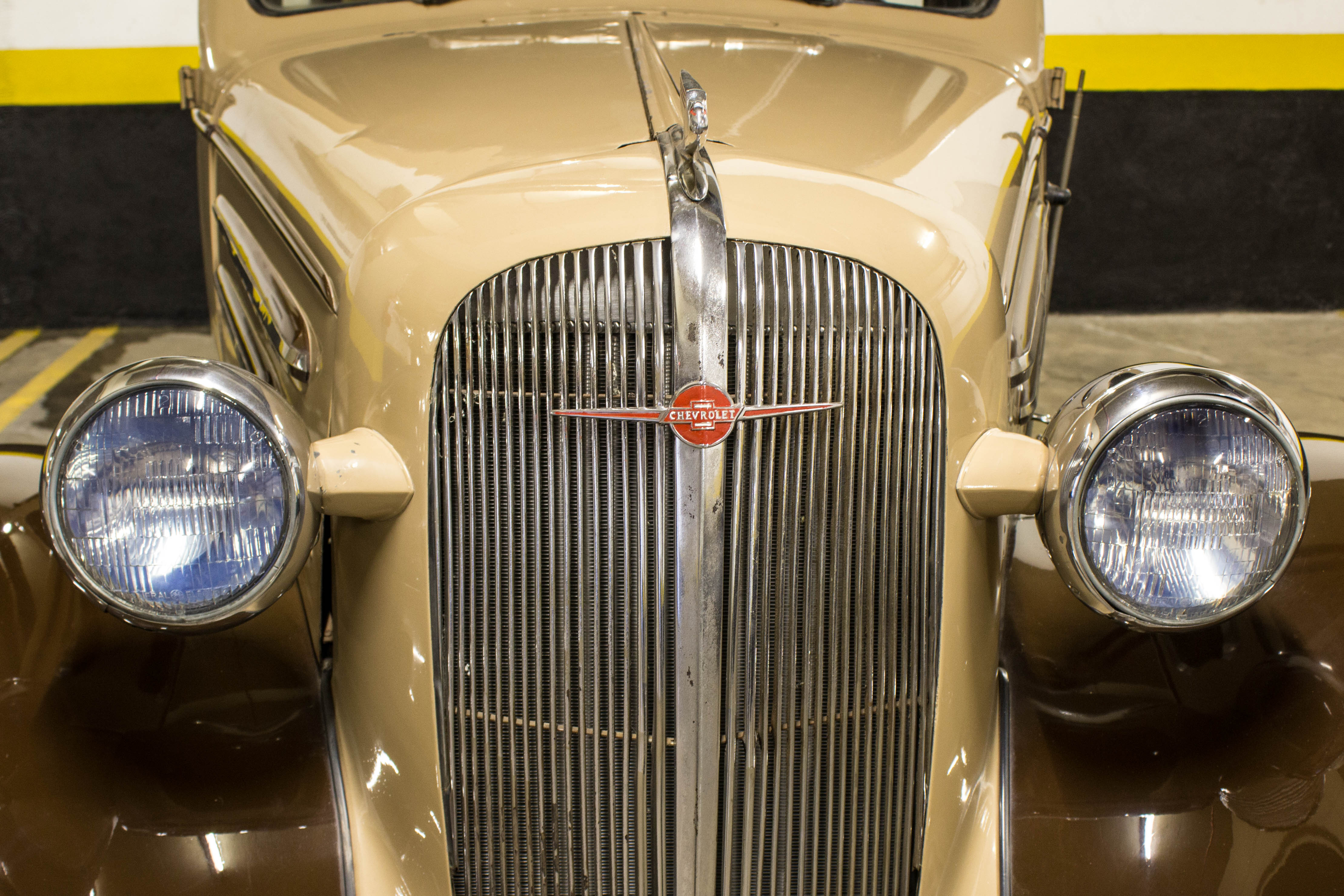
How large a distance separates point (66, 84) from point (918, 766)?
5317 mm

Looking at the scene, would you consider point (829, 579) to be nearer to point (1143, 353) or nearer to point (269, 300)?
point (269, 300)

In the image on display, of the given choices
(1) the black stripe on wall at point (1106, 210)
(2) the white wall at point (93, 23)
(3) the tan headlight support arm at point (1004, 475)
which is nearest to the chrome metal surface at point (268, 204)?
(3) the tan headlight support arm at point (1004, 475)

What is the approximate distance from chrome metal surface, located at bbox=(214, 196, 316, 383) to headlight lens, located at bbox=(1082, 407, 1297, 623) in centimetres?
99

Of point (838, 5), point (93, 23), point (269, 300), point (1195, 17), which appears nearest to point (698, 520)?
point (269, 300)

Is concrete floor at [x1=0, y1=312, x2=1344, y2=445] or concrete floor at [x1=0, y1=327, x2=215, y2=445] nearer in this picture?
concrete floor at [x1=0, y1=327, x2=215, y2=445]

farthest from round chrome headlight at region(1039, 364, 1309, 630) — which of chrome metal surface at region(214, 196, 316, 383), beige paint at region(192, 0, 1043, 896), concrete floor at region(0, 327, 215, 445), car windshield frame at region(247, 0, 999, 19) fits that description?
concrete floor at region(0, 327, 215, 445)

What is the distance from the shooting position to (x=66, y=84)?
517 centimetres

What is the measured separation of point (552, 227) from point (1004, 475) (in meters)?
0.57

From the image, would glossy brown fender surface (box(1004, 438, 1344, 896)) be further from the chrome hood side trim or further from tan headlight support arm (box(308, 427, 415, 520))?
tan headlight support arm (box(308, 427, 415, 520))

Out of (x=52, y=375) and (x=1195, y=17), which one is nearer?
(x=52, y=375)

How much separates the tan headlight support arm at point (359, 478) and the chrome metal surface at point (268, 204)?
→ 0.25m

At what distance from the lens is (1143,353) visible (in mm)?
5152

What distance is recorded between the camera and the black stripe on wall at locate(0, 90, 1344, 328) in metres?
5.31

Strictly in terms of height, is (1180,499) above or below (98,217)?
below
